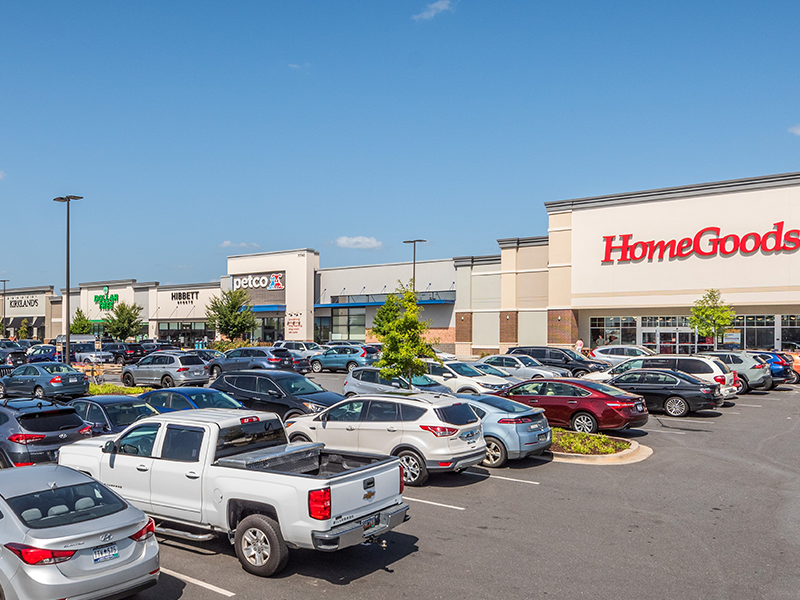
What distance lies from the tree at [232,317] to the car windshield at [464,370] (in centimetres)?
3900

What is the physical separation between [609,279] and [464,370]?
88.5ft

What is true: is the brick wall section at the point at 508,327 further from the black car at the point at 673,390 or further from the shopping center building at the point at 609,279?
the black car at the point at 673,390

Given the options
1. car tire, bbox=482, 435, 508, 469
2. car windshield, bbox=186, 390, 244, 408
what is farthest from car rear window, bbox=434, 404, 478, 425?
car windshield, bbox=186, 390, 244, 408

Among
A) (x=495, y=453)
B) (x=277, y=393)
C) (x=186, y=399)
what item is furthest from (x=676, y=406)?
(x=186, y=399)

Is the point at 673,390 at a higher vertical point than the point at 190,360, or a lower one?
lower

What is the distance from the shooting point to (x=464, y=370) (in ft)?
77.3

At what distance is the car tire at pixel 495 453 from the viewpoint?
43.2ft

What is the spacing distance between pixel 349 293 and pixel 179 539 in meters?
54.3

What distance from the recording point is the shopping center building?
138 feet

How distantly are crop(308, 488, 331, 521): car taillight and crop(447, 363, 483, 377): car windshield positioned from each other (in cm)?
1634

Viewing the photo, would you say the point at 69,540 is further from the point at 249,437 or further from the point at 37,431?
the point at 37,431

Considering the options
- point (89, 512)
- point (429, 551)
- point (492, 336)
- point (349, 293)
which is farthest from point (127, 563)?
point (349, 293)

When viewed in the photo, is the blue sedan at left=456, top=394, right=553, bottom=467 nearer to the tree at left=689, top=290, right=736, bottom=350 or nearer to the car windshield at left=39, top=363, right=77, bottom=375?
the car windshield at left=39, top=363, right=77, bottom=375

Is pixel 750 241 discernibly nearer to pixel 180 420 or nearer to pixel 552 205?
pixel 552 205
